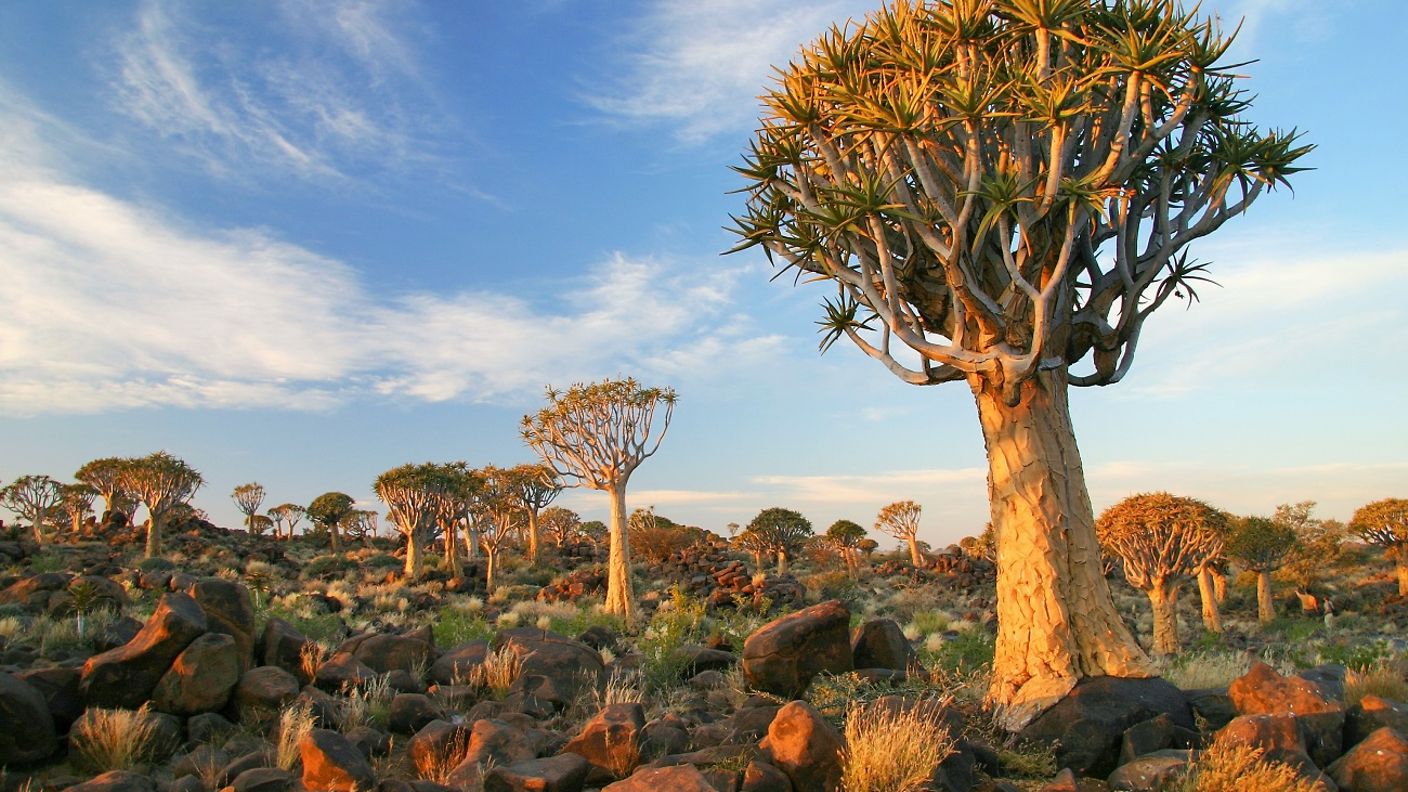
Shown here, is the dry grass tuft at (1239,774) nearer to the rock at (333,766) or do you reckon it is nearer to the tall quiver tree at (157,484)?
the rock at (333,766)

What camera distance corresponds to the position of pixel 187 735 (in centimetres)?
767

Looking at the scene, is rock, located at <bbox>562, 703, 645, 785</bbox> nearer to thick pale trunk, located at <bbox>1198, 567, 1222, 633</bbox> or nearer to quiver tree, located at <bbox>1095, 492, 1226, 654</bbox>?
quiver tree, located at <bbox>1095, 492, 1226, 654</bbox>

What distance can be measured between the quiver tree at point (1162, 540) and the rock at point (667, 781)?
20.8m

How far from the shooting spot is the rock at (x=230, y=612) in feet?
28.3

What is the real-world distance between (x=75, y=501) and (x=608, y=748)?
41.1m

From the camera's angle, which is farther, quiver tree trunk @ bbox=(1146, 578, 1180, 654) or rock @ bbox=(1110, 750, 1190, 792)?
quiver tree trunk @ bbox=(1146, 578, 1180, 654)

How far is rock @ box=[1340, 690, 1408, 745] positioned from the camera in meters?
6.96

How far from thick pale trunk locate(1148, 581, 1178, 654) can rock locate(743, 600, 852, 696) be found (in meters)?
15.2

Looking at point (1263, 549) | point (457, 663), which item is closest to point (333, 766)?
point (457, 663)

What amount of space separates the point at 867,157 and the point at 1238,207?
4.02 m

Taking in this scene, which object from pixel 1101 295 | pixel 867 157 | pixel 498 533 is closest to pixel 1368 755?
pixel 1101 295

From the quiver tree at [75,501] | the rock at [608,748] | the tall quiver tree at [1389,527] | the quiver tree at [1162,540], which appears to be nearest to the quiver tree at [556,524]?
the quiver tree at [75,501]

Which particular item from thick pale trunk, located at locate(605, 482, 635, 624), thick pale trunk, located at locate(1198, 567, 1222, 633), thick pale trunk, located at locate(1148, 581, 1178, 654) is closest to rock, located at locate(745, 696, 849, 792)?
thick pale trunk, located at locate(605, 482, 635, 624)

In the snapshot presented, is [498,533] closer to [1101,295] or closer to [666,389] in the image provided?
[666,389]
